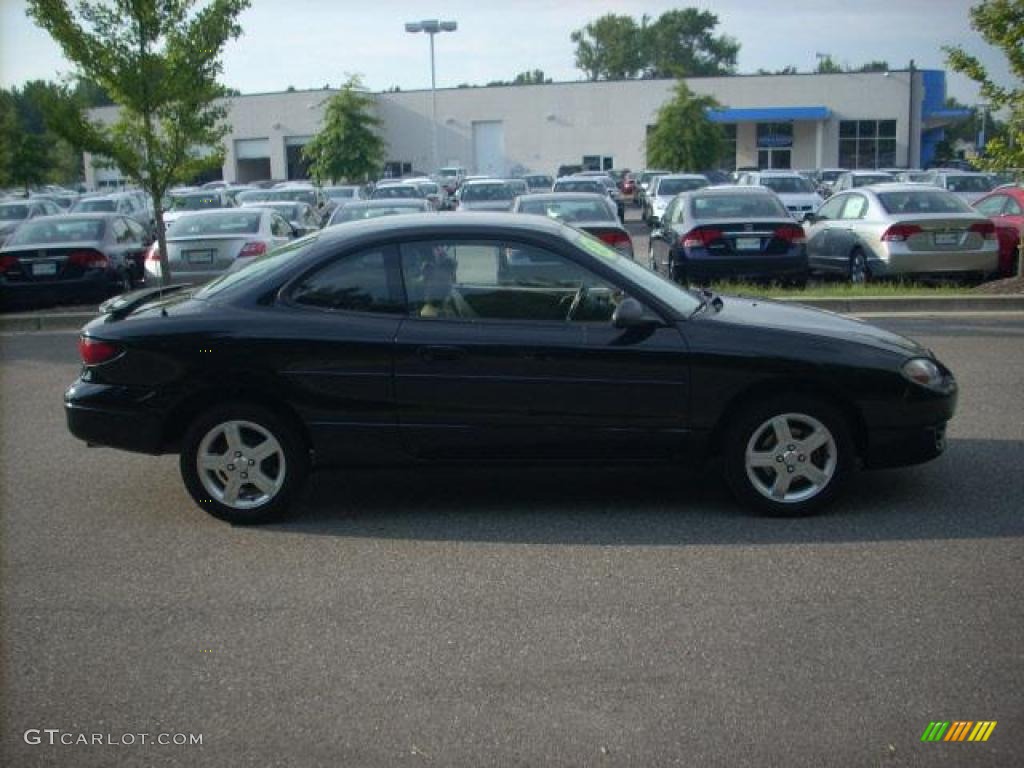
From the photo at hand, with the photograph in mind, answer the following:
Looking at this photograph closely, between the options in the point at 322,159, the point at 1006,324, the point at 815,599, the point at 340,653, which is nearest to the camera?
the point at 340,653

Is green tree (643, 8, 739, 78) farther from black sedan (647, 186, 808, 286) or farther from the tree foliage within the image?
black sedan (647, 186, 808, 286)

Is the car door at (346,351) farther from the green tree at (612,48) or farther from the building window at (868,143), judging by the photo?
the green tree at (612,48)

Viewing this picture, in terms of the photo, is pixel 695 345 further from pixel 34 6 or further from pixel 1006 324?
pixel 34 6

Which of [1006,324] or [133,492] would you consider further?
[1006,324]

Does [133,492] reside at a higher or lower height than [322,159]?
lower

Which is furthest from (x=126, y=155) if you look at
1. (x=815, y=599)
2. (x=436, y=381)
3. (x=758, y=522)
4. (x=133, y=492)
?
(x=815, y=599)

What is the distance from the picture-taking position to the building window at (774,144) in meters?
65.2

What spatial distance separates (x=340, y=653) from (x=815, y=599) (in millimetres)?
2094

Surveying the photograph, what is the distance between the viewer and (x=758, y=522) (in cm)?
609

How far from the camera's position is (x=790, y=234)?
14.9 metres

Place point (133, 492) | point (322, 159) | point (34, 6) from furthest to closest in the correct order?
point (322, 159)
point (34, 6)
point (133, 492)

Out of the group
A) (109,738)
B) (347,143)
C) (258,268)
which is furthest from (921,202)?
(347,143)

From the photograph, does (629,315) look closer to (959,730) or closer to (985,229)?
(959,730)

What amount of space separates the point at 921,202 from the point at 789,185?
49.9 feet
